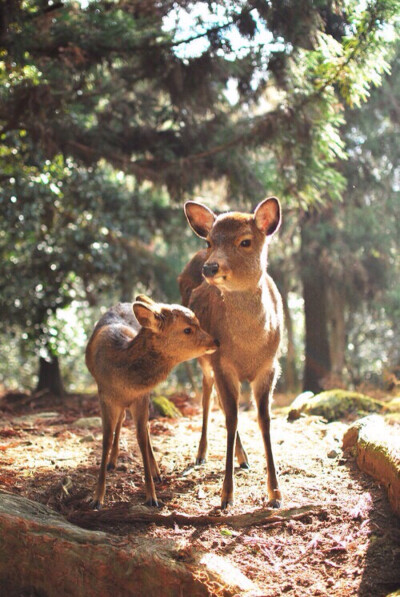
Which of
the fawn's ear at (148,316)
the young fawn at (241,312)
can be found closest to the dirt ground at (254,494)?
the young fawn at (241,312)

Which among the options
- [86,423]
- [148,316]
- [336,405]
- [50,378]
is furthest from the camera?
[50,378]

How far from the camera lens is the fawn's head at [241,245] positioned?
4.88 metres

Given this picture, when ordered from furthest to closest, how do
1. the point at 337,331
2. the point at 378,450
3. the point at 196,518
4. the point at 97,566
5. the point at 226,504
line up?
the point at 337,331 < the point at 378,450 < the point at 226,504 < the point at 196,518 < the point at 97,566

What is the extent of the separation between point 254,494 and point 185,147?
607 cm

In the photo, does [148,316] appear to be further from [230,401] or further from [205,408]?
[205,408]

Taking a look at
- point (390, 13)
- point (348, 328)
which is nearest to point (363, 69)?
point (390, 13)

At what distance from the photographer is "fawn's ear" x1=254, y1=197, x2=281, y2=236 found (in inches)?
200

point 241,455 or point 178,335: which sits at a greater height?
point 178,335

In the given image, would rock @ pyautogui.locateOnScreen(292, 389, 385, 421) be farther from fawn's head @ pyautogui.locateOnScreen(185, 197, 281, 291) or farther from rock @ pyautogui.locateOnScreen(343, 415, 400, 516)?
fawn's head @ pyautogui.locateOnScreen(185, 197, 281, 291)

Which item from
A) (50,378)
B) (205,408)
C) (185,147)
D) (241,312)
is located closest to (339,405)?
(205,408)

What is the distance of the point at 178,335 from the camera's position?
5219mm

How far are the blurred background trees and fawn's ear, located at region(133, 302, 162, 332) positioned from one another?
11.8 feet

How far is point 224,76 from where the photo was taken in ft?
28.5

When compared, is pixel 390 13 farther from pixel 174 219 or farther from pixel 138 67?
pixel 174 219
